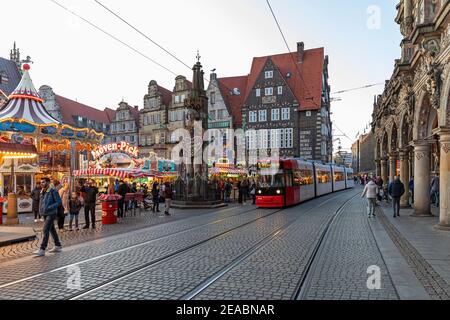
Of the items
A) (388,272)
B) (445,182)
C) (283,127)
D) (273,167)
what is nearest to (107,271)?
(388,272)

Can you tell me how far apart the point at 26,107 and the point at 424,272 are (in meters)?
20.4

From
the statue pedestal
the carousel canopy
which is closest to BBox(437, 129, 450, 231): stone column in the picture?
the statue pedestal


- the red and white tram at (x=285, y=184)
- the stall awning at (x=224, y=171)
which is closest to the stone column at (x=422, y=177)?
the red and white tram at (x=285, y=184)

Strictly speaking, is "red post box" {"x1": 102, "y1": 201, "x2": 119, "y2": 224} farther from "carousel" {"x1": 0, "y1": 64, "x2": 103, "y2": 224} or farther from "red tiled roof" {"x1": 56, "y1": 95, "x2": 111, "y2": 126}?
"red tiled roof" {"x1": 56, "y1": 95, "x2": 111, "y2": 126}

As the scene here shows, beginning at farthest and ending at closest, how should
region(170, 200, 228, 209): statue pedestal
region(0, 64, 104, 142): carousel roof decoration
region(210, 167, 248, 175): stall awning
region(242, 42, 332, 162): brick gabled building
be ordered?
region(242, 42, 332, 162): brick gabled building < region(210, 167, 248, 175): stall awning < region(170, 200, 228, 209): statue pedestal < region(0, 64, 104, 142): carousel roof decoration

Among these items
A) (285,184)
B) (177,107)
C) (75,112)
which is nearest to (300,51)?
(177,107)

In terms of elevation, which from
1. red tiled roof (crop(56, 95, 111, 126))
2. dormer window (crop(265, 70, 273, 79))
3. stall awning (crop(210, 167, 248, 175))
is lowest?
stall awning (crop(210, 167, 248, 175))

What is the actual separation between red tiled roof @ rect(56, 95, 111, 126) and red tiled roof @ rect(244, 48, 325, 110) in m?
27.8

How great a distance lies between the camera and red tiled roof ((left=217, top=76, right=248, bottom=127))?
51.6 meters

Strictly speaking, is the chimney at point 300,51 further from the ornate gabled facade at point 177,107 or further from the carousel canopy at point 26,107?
the carousel canopy at point 26,107

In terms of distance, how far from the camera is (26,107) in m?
19.7

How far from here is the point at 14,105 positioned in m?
19.6

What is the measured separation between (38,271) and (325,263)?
5.71m

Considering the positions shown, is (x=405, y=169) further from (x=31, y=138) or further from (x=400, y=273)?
(x=31, y=138)
